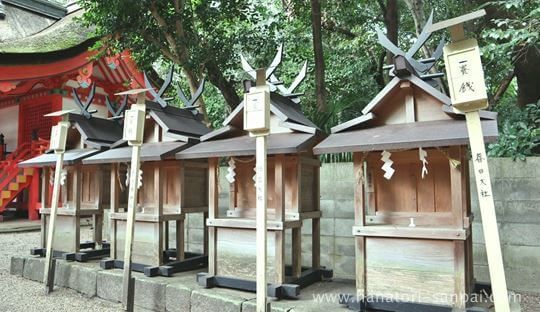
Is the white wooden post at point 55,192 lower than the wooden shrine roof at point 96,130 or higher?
lower

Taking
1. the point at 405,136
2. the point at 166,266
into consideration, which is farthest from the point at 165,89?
the point at 405,136

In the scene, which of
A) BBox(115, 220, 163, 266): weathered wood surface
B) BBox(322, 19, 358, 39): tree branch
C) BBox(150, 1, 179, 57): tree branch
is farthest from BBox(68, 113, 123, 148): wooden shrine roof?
BBox(322, 19, 358, 39): tree branch

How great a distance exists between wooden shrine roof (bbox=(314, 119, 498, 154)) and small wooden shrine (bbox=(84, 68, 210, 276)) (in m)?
2.28

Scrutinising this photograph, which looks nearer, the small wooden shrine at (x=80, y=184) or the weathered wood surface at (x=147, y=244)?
the weathered wood surface at (x=147, y=244)

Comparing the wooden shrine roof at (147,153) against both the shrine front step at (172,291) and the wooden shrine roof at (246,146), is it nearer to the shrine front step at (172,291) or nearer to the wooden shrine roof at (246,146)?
the wooden shrine roof at (246,146)

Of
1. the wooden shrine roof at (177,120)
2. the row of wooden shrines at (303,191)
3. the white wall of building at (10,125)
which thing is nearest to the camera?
the row of wooden shrines at (303,191)

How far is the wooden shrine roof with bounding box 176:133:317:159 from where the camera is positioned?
13.6ft

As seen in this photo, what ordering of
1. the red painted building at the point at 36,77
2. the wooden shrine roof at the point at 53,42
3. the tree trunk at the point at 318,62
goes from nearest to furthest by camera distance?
the tree trunk at the point at 318,62, the wooden shrine roof at the point at 53,42, the red painted building at the point at 36,77

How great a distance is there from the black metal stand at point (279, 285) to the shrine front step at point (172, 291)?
7 cm

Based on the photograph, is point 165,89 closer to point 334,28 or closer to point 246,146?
point 246,146

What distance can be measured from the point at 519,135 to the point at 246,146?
3869 millimetres

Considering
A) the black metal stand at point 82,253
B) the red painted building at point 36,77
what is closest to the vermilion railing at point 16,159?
the red painted building at point 36,77

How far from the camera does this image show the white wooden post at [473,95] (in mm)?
2674

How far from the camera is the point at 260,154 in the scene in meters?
3.90
